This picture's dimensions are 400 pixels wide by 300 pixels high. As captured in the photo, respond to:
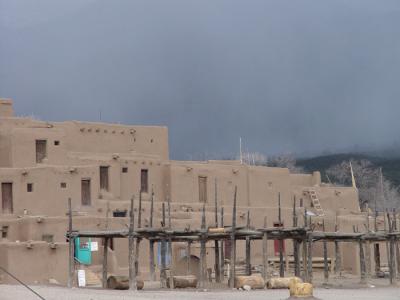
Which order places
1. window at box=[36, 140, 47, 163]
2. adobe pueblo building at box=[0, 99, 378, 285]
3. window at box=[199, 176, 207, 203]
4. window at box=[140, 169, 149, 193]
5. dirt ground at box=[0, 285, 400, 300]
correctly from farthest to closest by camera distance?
1. window at box=[199, 176, 207, 203]
2. window at box=[140, 169, 149, 193]
3. window at box=[36, 140, 47, 163]
4. adobe pueblo building at box=[0, 99, 378, 285]
5. dirt ground at box=[0, 285, 400, 300]

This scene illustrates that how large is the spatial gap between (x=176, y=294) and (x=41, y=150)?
18.3m

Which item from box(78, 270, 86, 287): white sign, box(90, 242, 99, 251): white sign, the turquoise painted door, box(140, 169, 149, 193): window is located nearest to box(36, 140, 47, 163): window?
box(140, 169, 149, 193): window

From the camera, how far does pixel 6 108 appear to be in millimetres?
51469

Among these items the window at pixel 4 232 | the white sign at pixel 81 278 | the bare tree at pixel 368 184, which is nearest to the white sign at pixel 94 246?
the white sign at pixel 81 278

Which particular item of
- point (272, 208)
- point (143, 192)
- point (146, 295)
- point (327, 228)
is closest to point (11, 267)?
point (146, 295)

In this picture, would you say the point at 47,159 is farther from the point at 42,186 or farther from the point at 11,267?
the point at 11,267

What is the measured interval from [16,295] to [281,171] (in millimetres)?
31047

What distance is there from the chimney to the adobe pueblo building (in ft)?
0.19

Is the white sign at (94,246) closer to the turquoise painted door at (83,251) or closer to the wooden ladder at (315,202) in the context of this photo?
the turquoise painted door at (83,251)

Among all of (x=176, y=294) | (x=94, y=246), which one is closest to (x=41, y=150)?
(x=94, y=246)

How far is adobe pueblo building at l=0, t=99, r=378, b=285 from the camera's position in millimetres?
44375

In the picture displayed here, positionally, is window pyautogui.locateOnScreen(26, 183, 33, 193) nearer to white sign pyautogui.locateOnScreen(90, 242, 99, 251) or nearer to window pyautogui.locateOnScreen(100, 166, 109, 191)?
white sign pyautogui.locateOnScreen(90, 242, 99, 251)

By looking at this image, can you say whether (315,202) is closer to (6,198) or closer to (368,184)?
(6,198)

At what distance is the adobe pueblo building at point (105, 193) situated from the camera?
44.4m
